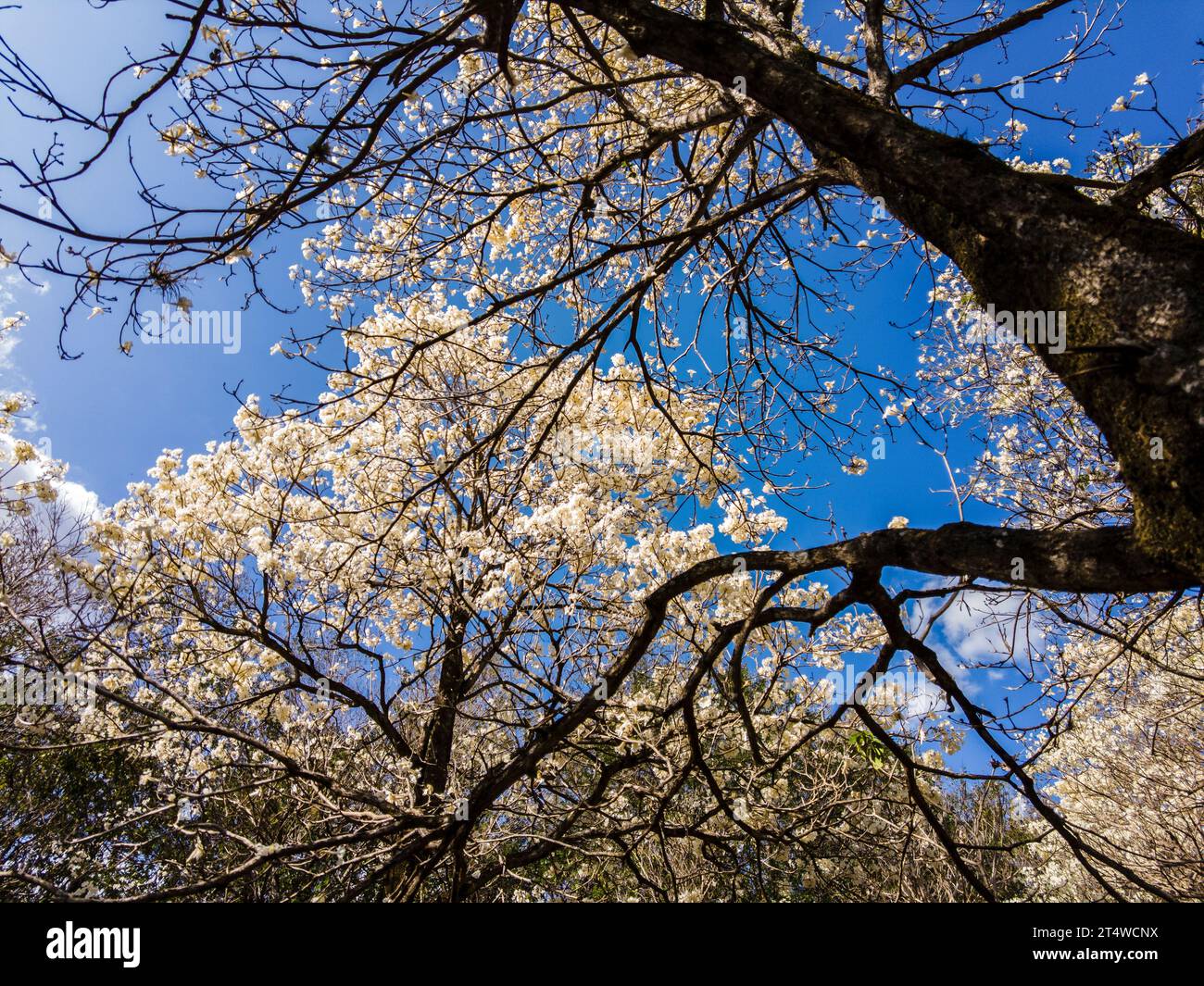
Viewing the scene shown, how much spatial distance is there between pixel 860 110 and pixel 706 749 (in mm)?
4333

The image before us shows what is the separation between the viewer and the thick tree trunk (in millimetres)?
1204

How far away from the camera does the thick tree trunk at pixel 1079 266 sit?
1.20 meters

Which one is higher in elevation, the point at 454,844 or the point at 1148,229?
the point at 1148,229

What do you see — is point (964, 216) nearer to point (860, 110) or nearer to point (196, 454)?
point (860, 110)

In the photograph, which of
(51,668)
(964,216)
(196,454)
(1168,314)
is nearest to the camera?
(1168,314)

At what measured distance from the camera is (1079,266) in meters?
1.37

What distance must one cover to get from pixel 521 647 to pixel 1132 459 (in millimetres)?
4100

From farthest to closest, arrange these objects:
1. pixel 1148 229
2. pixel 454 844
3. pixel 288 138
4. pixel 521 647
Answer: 1. pixel 521 647
2. pixel 288 138
3. pixel 454 844
4. pixel 1148 229

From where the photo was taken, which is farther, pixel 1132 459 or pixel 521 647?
pixel 521 647

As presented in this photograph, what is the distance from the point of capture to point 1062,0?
98.7 inches

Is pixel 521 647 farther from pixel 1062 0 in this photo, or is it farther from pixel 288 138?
pixel 1062 0
